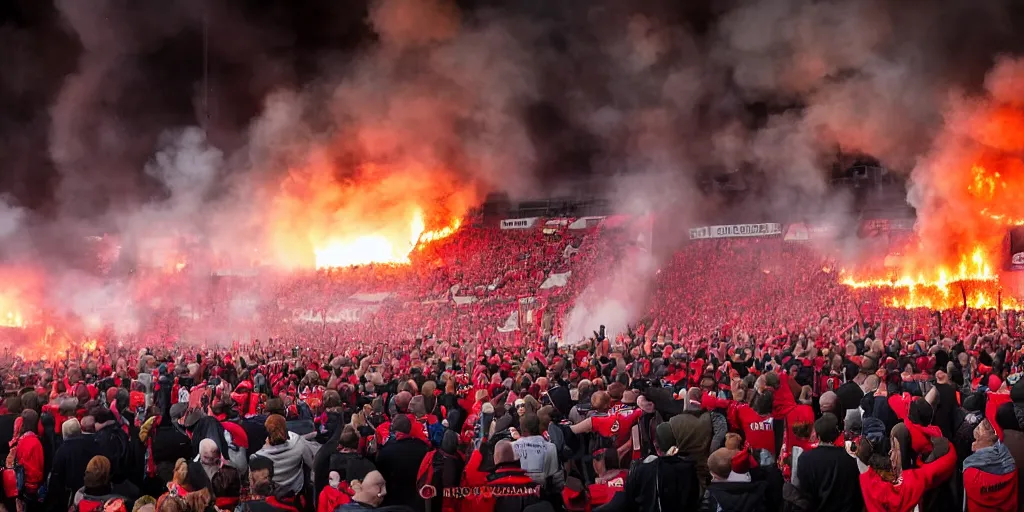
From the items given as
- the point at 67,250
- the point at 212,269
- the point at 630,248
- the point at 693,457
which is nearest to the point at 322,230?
the point at 212,269

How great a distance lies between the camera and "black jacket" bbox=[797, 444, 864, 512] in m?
6.03

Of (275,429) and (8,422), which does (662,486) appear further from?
(8,422)

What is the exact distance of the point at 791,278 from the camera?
33.6 meters

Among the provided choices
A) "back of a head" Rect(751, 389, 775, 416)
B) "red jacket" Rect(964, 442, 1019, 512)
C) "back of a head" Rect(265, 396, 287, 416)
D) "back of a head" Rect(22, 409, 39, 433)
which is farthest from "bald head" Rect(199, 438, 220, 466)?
"red jacket" Rect(964, 442, 1019, 512)

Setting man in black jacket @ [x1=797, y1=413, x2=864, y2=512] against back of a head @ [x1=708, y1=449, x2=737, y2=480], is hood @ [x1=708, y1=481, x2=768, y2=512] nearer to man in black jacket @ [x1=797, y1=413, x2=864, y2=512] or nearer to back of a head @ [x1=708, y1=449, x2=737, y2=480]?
back of a head @ [x1=708, y1=449, x2=737, y2=480]

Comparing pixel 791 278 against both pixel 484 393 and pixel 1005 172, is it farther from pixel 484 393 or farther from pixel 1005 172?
pixel 484 393

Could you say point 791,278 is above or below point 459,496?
above

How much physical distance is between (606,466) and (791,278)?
28.1 metres

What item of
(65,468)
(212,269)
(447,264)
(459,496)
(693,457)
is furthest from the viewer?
(212,269)

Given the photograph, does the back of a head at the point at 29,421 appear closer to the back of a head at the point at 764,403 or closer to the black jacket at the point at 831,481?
the black jacket at the point at 831,481

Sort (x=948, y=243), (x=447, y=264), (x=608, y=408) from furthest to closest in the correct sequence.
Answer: (x=447, y=264) < (x=948, y=243) < (x=608, y=408)

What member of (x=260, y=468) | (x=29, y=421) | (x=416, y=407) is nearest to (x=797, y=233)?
(x=416, y=407)

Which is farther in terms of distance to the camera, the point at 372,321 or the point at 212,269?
the point at 212,269

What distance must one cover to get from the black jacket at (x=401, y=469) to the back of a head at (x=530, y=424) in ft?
2.39
